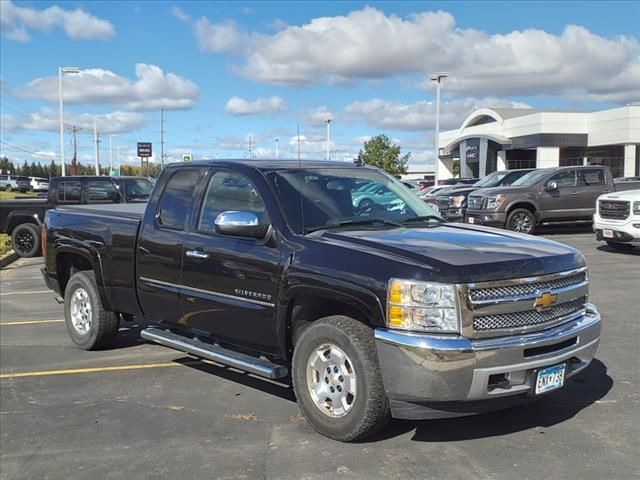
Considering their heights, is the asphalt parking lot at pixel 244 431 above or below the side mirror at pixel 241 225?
below

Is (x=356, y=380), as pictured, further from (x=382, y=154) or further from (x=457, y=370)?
(x=382, y=154)

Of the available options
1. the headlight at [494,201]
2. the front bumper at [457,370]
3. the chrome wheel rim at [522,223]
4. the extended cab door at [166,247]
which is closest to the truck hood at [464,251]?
the front bumper at [457,370]

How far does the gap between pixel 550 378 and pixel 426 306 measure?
3.25 ft

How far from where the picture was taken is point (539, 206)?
666 inches

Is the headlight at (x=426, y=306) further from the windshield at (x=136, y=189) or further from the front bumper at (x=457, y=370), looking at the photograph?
the windshield at (x=136, y=189)

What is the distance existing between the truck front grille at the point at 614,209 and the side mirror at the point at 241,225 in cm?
1042

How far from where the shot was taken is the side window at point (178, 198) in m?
5.53

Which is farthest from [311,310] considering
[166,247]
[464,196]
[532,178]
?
[464,196]

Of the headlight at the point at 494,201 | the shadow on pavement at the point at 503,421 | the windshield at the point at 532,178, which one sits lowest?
the shadow on pavement at the point at 503,421

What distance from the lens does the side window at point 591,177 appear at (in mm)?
17438

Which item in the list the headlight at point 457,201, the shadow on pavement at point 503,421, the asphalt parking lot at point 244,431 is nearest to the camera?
the asphalt parking lot at point 244,431

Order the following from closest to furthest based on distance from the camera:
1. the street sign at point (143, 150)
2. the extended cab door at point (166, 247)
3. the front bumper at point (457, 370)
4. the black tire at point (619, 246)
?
the front bumper at point (457, 370), the extended cab door at point (166, 247), the black tire at point (619, 246), the street sign at point (143, 150)

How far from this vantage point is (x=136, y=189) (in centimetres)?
1627

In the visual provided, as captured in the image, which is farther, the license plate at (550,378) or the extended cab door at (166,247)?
the extended cab door at (166,247)
